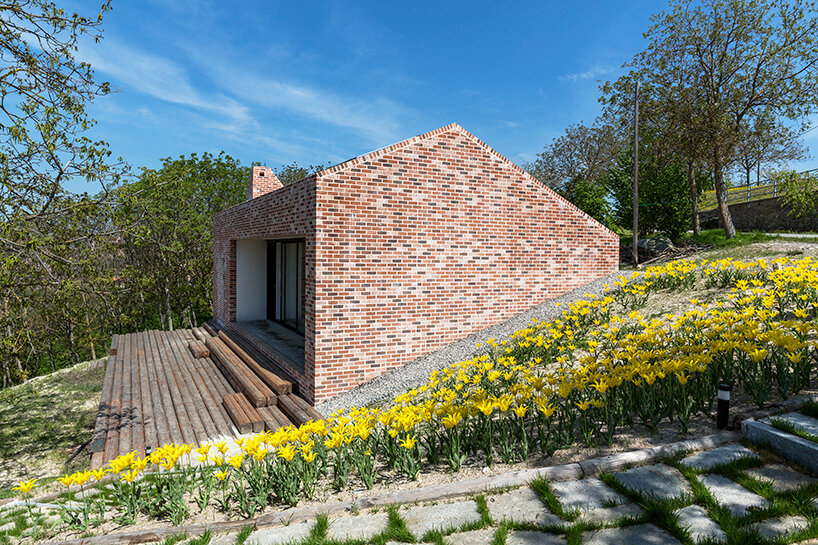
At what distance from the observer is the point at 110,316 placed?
2248 centimetres

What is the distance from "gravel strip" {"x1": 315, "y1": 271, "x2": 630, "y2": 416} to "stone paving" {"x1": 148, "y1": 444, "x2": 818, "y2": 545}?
13.9ft

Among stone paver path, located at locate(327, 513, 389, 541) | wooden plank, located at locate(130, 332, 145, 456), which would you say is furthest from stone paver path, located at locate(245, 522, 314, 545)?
wooden plank, located at locate(130, 332, 145, 456)

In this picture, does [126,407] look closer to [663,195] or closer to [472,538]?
[472,538]

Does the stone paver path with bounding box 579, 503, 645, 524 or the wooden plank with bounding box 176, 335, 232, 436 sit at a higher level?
the stone paver path with bounding box 579, 503, 645, 524

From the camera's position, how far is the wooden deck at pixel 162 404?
6832 mm

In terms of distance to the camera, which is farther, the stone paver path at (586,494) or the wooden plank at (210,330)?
the wooden plank at (210,330)

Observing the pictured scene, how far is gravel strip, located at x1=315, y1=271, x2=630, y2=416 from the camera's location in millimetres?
7621

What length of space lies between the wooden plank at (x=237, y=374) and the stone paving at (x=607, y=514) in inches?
197

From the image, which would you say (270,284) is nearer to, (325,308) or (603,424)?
(325,308)

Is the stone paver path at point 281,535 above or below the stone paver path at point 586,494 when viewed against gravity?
below

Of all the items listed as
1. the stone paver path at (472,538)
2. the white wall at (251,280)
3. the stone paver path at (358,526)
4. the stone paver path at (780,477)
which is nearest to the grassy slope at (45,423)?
the white wall at (251,280)

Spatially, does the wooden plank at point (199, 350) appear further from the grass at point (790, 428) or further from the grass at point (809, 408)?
the grass at point (809, 408)

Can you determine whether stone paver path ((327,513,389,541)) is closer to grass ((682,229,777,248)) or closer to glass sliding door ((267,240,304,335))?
glass sliding door ((267,240,304,335))

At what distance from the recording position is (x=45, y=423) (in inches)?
391
